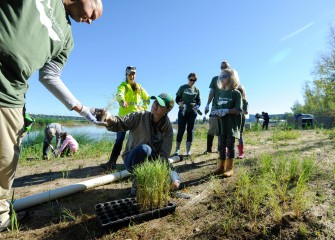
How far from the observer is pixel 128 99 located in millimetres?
4695

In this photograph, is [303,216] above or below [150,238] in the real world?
above

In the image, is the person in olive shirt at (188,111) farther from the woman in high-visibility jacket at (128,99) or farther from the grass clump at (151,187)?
the grass clump at (151,187)

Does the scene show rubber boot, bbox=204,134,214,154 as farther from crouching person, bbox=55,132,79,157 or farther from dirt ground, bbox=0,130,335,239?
crouching person, bbox=55,132,79,157

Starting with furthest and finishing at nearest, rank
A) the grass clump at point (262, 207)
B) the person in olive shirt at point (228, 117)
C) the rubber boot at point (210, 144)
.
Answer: the rubber boot at point (210, 144) < the person in olive shirt at point (228, 117) < the grass clump at point (262, 207)

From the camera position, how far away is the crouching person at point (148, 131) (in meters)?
2.86

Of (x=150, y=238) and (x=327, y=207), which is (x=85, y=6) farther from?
(x=327, y=207)

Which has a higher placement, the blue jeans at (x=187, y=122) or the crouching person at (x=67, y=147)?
the blue jeans at (x=187, y=122)

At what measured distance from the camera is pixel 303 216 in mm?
2133

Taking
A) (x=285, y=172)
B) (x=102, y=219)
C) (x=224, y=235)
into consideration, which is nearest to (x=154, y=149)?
(x=102, y=219)

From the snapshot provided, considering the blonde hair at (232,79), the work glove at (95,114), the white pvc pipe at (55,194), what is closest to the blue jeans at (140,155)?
the work glove at (95,114)

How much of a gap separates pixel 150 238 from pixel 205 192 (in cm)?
100

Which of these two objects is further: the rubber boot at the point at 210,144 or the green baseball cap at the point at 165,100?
the rubber boot at the point at 210,144

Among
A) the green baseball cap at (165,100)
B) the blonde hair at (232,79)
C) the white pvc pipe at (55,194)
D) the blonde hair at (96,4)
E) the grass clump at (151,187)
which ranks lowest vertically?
the white pvc pipe at (55,194)

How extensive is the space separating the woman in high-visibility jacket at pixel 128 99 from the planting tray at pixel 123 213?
205cm
